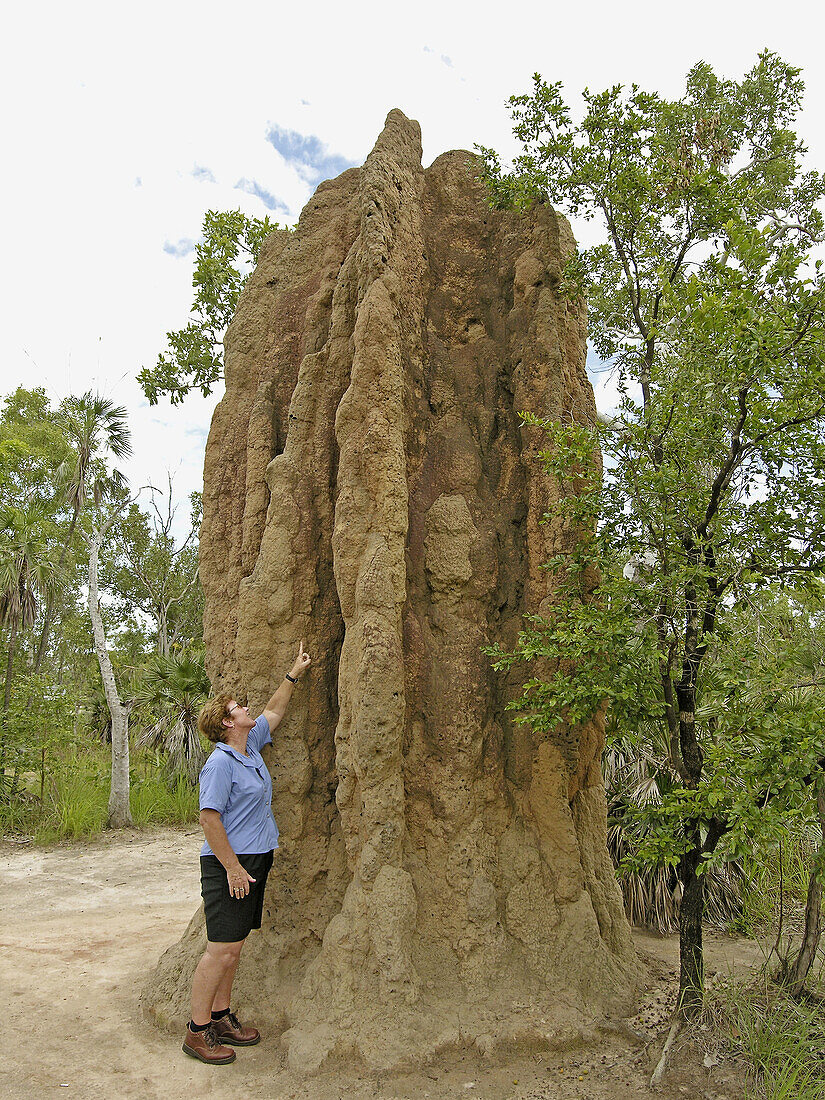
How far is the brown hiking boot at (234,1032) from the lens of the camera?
3.98 meters

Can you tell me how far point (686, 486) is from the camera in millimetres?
3785

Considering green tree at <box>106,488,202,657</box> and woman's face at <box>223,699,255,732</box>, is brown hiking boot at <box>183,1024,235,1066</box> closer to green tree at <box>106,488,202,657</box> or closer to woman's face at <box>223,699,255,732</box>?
woman's face at <box>223,699,255,732</box>

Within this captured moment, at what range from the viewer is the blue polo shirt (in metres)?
4.02

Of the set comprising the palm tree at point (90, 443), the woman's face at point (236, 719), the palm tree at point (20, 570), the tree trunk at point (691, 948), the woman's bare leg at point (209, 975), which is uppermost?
the palm tree at point (90, 443)

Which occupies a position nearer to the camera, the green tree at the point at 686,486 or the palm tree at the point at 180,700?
the green tree at the point at 686,486

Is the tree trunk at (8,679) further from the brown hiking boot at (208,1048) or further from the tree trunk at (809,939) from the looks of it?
the tree trunk at (809,939)

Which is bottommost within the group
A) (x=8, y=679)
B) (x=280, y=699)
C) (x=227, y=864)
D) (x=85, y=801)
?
(x=85, y=801)

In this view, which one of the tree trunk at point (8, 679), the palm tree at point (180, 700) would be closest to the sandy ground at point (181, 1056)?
the palm tree at point (180, 700)

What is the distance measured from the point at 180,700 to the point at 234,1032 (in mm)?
9389

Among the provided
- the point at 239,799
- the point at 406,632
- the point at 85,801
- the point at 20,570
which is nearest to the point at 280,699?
the point at 239,799

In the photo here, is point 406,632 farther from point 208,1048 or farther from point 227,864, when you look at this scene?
point 208,1048

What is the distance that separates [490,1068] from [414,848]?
1.07 metres

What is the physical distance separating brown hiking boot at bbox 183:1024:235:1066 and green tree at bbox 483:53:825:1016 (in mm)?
2261

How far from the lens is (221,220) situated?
8.66 metres
